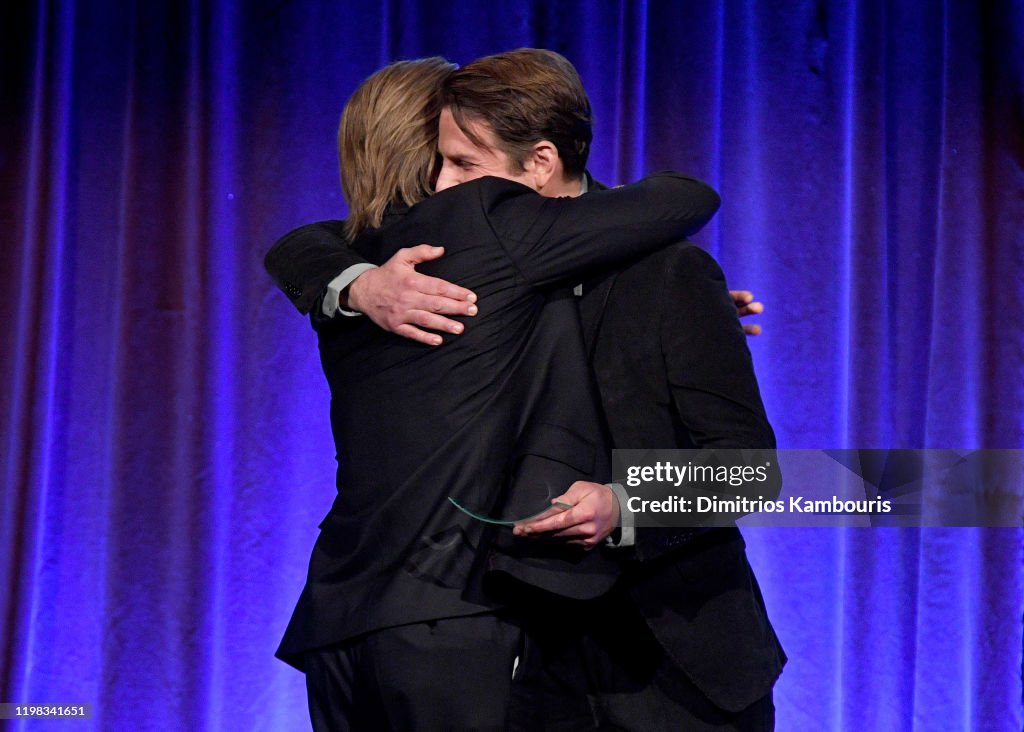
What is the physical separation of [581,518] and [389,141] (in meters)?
0.60

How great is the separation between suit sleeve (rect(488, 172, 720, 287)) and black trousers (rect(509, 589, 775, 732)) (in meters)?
0.41

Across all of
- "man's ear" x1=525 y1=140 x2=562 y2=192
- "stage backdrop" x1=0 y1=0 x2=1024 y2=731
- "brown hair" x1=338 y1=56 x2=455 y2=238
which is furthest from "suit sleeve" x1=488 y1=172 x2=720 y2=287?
"stage backdrop" x1=0 y1=0 x2=1024 y2=731

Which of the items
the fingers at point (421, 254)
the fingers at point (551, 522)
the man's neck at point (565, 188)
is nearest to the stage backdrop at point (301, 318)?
the man's neck at point (565, 188)

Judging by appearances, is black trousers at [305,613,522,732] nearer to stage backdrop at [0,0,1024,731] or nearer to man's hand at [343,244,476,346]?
man's hand at [343,244,476,346]

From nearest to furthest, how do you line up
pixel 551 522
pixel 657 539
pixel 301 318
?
1. pixel 551 522
2. pixel 657 539
3. pixel 301 318

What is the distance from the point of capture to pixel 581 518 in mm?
1115

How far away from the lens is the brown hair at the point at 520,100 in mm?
1343

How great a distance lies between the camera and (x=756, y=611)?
1304mm

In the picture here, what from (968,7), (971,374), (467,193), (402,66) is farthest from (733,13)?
(467,193)

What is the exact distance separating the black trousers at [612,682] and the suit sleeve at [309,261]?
0.48 meters

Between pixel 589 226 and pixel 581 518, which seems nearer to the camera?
pixel 581 518

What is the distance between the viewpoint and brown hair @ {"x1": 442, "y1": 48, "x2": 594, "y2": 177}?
4.41 feet

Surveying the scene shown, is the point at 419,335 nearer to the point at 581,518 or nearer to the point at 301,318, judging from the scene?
the point at 581,518

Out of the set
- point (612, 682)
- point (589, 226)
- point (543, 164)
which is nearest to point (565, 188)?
point (543, 164)
